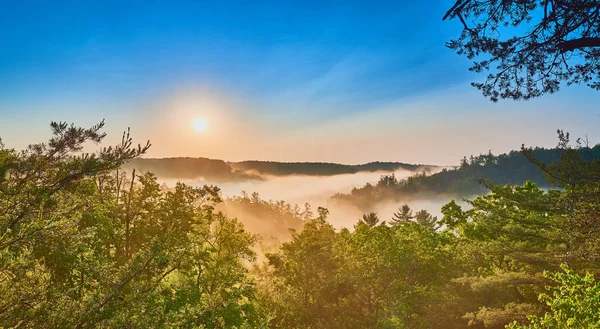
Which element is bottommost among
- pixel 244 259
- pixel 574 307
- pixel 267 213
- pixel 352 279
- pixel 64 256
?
pixel 267 213

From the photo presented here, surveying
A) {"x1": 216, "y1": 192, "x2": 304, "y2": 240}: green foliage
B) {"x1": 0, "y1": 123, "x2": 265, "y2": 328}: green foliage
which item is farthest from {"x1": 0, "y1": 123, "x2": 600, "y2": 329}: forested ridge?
{"x1": 216, "y1": 192, "x2": 304, "y2": 240}: green foliage

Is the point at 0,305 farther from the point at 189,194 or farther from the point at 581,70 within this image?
the point at 581,70

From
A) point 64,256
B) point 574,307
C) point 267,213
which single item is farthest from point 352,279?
point 267,213

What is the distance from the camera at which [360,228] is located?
25.4 meters

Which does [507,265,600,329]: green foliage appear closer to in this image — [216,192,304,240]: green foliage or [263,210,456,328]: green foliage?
[263,210,456,328]: green foliage

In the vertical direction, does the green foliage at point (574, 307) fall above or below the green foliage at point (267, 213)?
above

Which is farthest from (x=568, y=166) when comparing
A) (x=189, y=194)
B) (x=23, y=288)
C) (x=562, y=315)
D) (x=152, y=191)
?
(x=152, y=191)

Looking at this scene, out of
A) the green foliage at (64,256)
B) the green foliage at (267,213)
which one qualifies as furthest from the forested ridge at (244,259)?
the green foliage at (267,213)

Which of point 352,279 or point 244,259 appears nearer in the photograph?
point 244,259

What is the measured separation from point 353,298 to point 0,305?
22.7 meters

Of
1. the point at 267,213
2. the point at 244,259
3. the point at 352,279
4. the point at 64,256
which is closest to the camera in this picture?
the point at 64,256

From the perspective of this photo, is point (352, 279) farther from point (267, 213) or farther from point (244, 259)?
point (267, 213)

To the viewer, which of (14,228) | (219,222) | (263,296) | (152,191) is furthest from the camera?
(263,296)

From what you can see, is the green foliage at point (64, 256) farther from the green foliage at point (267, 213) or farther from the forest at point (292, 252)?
the green foliage at point (267, 213)
